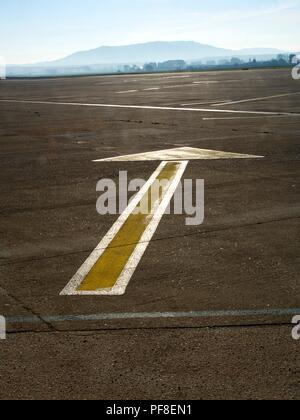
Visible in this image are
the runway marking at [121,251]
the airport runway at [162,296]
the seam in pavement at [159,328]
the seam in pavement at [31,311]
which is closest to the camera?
the airport runway at [162,296]

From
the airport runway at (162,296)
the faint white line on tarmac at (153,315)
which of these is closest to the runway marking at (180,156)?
the airport runway at (162,296)

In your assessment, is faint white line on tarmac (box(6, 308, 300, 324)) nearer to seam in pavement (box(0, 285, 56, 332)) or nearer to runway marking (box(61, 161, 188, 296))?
seam in pavement (box(0, 285, 56, 332))

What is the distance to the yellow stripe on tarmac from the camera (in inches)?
208

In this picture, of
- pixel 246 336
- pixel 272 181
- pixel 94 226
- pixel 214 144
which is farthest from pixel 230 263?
pixel 214 144

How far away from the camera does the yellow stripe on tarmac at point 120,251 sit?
208 inches

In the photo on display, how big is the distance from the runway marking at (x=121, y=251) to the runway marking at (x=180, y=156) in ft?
10.2

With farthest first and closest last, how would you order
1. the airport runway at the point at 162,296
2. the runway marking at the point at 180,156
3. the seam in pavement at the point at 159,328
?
1. the runway marking at the point at 180,156
2. the seam in pavement at the point at 159,328
3. the airport runway at the point at 162,296

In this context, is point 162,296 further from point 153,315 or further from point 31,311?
point 31,311

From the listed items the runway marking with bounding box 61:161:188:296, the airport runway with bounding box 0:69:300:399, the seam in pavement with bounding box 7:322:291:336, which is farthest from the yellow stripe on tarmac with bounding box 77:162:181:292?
the seam in pavement with bounding box 7:322:291:336

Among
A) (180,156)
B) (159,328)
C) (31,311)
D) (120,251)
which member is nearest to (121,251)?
(120,251)

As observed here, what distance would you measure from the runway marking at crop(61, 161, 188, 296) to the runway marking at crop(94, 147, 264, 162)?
311 cm

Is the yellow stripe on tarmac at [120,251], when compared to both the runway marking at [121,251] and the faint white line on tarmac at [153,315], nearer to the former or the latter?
the runway marking at [121,251]

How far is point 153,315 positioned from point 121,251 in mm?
1723

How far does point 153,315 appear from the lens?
4.50m
